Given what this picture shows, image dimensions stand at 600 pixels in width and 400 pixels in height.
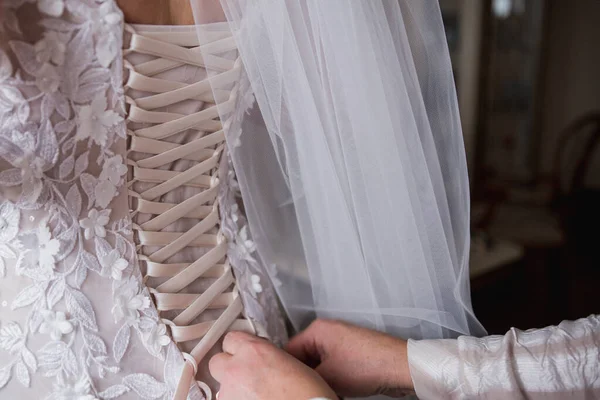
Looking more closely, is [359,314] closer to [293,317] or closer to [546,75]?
[293,317]

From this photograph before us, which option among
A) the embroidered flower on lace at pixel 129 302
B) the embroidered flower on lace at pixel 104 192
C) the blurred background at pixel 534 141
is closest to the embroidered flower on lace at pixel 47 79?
the embroidered flower on lace at pixel 104 192

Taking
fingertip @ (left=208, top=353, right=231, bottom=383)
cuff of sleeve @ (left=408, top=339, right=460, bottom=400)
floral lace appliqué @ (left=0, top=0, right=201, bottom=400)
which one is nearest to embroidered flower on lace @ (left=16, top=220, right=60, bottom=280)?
floral lace appliqué @ (left=0, top=0, right=201, bottom=400)

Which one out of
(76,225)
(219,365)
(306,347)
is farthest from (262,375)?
(76,225)

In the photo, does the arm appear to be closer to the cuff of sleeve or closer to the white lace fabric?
the cuff of sleeve

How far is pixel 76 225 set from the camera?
0.62m

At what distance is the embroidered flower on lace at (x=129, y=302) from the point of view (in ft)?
2.06

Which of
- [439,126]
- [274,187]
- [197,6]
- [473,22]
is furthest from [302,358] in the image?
[473,22]

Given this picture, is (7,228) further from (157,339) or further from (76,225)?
(157,339)

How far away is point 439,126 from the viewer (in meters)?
0.77

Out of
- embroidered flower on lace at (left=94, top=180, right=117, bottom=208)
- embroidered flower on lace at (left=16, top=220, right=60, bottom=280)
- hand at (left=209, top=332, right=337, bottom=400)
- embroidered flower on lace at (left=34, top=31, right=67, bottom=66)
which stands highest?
embroidered flower on lace at (left=34, top=31, right=67, bottom=66)

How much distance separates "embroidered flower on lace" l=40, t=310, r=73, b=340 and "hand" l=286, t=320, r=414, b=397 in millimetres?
335

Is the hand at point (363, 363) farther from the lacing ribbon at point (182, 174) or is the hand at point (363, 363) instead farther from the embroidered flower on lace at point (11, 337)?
the embroidered flower on lace at point (11, 337)

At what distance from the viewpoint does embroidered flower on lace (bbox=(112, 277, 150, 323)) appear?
2.06ft

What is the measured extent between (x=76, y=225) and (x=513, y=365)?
0.56 m
